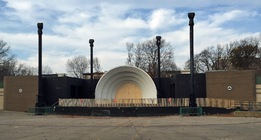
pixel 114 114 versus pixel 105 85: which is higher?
pixel 105 85

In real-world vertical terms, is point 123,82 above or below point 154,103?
above

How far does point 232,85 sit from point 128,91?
18.8 meters

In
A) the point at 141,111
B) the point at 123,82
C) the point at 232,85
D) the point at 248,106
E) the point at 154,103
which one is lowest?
the point at 141,111

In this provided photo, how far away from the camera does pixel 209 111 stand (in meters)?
38.3

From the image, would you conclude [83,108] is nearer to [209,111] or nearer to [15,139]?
[209,111]

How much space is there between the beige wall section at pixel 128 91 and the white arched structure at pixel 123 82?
55 centimetres

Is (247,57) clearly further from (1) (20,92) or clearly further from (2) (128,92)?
(1) (20,92)

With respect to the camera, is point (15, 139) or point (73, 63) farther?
point (73, 63)

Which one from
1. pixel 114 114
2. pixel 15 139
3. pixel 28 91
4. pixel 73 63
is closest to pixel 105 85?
pixel 28 91

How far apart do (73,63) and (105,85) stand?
56.9m

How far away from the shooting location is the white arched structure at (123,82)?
51.6 metres

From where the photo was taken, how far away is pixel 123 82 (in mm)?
57656

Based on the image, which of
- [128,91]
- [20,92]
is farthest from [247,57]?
[20,92]

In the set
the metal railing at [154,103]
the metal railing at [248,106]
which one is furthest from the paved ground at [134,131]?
the metal railing at [248,106]
